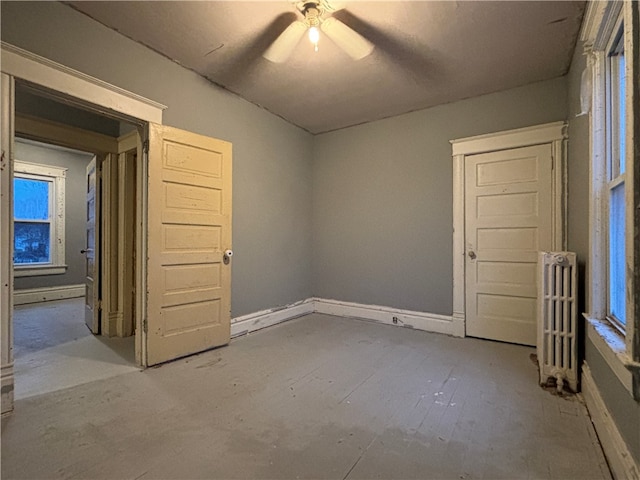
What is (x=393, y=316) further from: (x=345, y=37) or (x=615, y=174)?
(x=345, y=37)

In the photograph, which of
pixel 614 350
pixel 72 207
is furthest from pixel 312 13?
pixel 72 207

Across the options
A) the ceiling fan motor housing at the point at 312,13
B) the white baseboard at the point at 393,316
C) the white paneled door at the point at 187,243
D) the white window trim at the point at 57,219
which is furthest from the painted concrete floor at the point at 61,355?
the ceiling fan motor housing at the point at 312,13

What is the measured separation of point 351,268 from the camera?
4.06m

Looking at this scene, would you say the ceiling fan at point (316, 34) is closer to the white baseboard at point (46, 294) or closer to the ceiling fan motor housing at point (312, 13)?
the ceiling fan motor housing at point (312, 13)

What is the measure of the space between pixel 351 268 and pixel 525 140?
2324 mm

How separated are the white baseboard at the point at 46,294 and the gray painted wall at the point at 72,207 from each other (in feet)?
0.32

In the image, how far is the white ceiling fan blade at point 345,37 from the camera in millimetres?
2158

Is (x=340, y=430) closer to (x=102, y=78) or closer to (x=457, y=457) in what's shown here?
(x=457, y=457)

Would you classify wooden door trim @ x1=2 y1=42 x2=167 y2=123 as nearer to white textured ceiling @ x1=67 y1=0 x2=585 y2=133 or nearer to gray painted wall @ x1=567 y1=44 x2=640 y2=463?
white textured ceiling @ x1=67 y1=0 x2=585 y2=133

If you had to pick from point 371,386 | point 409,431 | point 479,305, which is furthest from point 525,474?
point 479,305

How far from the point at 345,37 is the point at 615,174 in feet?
6.09

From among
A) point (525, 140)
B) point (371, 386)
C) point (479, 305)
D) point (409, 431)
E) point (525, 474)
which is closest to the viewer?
point (525, 474)

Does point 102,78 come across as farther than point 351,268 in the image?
No

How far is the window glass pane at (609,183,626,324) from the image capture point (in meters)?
1.56
